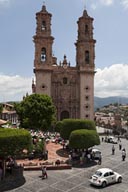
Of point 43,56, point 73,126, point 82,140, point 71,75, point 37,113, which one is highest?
point 43,56

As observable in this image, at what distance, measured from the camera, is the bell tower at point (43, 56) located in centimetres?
6712

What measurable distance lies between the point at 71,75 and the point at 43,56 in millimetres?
7621

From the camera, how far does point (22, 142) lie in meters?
25.0

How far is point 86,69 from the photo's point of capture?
6894 centimetres

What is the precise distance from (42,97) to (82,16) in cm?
2894

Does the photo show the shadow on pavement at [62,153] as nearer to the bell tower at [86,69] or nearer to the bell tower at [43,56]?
the bell tower at [43,56]

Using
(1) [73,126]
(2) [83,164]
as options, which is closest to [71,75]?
(1) [73,126]

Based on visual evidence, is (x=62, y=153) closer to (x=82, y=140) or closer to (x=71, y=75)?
(x=82, y=140)

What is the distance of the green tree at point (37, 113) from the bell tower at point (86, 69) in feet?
68.2

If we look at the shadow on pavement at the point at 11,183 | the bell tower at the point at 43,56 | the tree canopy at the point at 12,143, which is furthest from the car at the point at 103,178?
the bell tower at the point at 43,56

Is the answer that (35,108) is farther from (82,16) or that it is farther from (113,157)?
(82,16)

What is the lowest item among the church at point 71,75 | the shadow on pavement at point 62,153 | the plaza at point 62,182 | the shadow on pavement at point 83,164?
the plaza at point 62,182

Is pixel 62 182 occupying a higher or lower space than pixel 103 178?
lower

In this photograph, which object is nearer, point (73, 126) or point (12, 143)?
point (12, 143)
